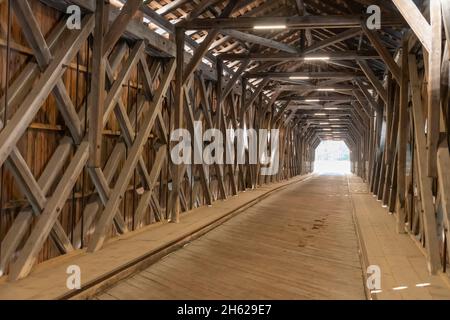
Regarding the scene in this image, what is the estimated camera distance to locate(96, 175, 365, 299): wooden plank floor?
4586 millimetres

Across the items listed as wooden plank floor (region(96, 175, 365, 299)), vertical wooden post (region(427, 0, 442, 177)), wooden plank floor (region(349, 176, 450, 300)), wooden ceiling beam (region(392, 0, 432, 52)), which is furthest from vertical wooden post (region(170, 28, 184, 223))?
vertical wooden post (region(427, 0, 442, 177))

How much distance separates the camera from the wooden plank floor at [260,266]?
4586 millimetres

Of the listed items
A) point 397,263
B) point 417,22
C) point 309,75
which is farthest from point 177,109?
point 309,75

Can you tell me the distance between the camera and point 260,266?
5.66 meters

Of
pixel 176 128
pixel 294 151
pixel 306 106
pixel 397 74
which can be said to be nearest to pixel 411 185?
pixel 397 74

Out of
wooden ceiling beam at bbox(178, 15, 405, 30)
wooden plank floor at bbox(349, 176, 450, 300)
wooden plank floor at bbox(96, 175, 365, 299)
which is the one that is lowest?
wooden plank floor at bbox(96, 175, 365, 299)

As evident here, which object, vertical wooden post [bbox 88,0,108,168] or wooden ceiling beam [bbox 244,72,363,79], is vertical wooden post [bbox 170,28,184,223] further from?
wooden ceiling beam [bbox 244,72,363,79]

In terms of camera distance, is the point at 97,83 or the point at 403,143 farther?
the point at 403,143

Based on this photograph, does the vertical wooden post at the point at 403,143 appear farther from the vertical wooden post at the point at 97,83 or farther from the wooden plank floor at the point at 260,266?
the vertical wooden post at the point at 97,83

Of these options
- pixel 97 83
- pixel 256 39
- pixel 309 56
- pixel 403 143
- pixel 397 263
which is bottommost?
pixel 397 263

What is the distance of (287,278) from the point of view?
515 centimetres

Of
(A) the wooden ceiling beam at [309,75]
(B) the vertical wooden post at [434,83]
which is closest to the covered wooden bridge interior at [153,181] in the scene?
(B) the vertical wooden post at [434,83]

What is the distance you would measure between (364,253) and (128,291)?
10.2ft

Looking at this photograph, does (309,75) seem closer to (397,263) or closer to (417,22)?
(417,22)
